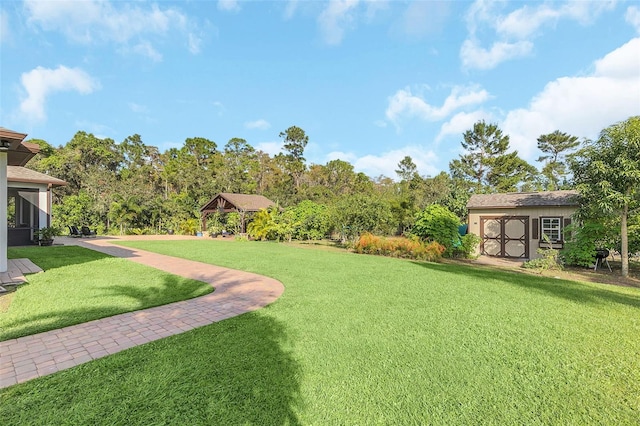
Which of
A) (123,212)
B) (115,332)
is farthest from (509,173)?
(115,332)

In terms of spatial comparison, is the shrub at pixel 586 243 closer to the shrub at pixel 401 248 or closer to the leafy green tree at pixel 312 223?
the shrub at pixel 401 248

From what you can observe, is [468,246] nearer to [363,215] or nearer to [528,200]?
[528,200]

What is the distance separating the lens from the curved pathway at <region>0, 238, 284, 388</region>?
9.99 ft

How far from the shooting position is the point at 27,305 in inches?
190

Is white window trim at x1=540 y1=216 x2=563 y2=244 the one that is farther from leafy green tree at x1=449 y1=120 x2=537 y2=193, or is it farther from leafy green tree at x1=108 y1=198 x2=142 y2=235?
leafy green tree at x1=108 y1=198 x2=142 y2=235

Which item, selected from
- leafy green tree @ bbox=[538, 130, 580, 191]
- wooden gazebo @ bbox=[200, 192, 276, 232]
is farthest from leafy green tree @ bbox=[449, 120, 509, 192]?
wooden gazebo @ bbox=[200, 192, 276, 232]

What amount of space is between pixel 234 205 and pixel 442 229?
1586 centimetres

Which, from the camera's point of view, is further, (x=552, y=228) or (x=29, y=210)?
(x=29, y=210)

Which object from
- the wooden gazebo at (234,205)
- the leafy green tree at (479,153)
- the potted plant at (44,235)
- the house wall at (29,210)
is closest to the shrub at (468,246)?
the wooden gazebo at (234,205)

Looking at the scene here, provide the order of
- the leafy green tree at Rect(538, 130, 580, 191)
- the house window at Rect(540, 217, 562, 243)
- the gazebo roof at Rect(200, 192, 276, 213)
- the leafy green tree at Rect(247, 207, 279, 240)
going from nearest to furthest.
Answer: the house window at Rect(540, 217, 562, 243) → the leafy green tree at Rect(247, 207, 279, 240) → the gazebo roof at Rect(200, 192, 276, 213) → the leafy green tree at Rect(538, 130, 580, 191)

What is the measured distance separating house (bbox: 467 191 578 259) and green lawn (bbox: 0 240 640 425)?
976 centimetres

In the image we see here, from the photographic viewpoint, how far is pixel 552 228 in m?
13.5

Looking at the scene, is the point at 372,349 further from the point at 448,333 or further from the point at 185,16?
the point at 185,16

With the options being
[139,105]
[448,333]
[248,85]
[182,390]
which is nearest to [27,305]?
[182,390]
